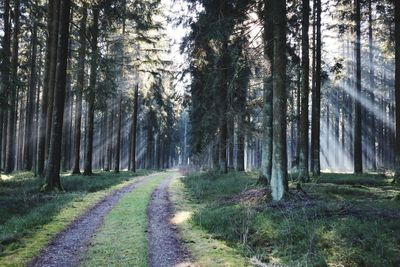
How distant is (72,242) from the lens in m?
8.18

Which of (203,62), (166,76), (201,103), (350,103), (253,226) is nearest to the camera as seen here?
(253,226)

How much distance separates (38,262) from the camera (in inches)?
268

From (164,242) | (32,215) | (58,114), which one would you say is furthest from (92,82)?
(164,242)

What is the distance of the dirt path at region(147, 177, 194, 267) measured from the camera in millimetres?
6934

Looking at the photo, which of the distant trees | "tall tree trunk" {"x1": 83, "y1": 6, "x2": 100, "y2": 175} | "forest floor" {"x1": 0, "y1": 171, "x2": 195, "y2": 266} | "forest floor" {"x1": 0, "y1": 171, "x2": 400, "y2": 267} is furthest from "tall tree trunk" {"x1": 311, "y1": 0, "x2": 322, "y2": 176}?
"tall tree trunk" {"x1": 83, "y1": 6, "x2": 100, "y2": 175}

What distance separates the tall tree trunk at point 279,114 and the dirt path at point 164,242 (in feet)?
11.3

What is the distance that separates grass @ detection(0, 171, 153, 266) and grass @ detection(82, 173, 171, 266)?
1.07 m

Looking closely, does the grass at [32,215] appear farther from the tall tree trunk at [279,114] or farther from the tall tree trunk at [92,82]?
the tall tree trunk at [279,114]

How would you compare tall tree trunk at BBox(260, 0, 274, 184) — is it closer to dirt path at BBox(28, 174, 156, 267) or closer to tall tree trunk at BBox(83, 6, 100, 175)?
dirt path at BBox(28, 174, 156, 267)

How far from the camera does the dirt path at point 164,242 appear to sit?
693 centimetres

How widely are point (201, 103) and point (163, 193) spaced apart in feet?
35.6

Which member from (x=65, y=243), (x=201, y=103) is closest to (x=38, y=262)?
(x=65, y=243)

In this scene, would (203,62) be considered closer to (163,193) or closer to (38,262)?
(163,193)

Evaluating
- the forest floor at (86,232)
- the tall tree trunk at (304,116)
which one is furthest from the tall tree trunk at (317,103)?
the forest floor at (86,232)
